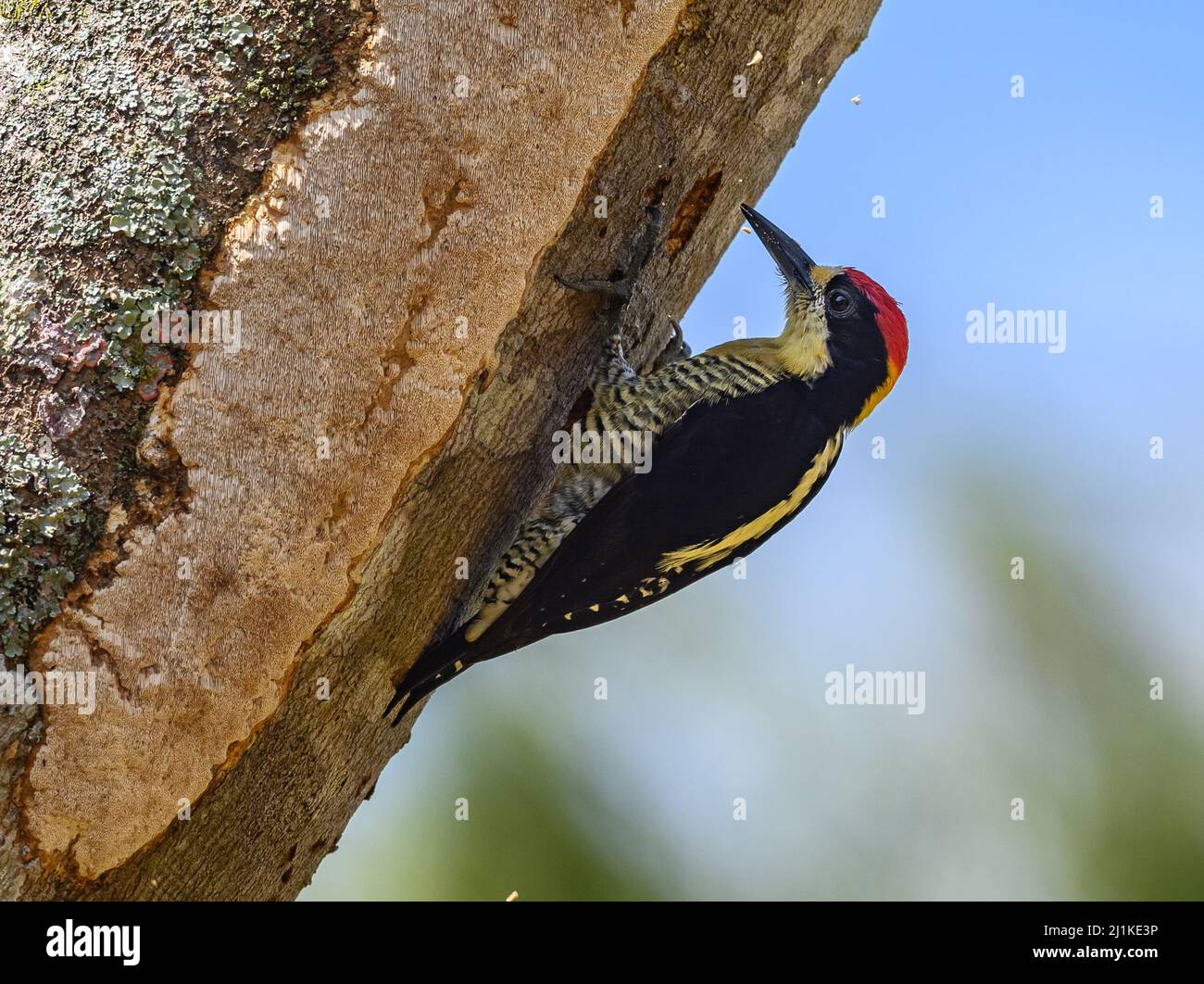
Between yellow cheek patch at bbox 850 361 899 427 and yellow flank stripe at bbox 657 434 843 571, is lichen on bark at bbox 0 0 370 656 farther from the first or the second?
yellow cheek patch at bbox 850 361 899 427

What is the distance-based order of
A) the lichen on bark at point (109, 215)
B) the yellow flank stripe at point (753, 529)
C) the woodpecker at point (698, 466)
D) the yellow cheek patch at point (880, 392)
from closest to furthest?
the lichen on bark at point (109, 215)
the woodpecker at point (698, 466)
the yellow flank stripe at point (753, 529)
the yellow cheek patch at point (880, 392)

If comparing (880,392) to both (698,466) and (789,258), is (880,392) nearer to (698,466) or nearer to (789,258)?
(789,258)

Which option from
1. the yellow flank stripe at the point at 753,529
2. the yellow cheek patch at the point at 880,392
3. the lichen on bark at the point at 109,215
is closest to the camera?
the lichen on bark at the point at 109,215

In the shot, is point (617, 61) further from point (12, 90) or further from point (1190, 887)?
point (1190, 887)

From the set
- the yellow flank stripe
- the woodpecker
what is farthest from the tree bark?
the yellow flank stripe

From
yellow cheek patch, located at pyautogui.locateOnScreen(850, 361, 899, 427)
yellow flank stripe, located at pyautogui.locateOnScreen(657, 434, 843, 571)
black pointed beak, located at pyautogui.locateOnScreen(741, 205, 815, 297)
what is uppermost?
black pointed beak, located at pyautogui.locateOnScreen(741, 205, 815, 297)

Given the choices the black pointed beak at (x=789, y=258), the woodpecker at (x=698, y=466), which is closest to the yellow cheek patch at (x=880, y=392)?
the woodpecker at (x=698, y=466)

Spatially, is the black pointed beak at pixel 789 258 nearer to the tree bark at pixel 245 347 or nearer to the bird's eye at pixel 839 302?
the bird's eye at pixel 839 302

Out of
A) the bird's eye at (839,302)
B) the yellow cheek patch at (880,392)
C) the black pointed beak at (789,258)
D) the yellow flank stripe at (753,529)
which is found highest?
the black pointed beak at (789,258)
